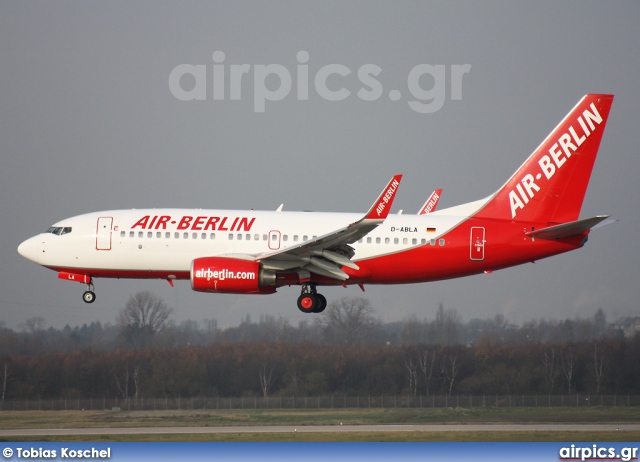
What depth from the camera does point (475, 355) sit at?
55.8 metres

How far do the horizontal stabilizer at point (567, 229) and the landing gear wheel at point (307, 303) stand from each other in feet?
28.6

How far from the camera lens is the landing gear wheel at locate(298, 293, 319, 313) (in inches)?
1663

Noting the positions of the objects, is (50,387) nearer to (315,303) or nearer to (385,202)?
(315,303)

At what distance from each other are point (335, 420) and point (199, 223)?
1038 centimetres

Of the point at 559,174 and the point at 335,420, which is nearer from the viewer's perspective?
the point at 559,174

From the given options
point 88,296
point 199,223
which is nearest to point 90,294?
point 88,296

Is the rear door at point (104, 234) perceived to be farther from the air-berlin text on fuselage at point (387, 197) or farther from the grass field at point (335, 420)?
the air-berlin text on fuselage at point (387, 197)

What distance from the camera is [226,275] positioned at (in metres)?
40.2

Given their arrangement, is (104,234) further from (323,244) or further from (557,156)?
(557,156)

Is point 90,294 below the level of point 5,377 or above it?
above

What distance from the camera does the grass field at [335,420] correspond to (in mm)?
38844

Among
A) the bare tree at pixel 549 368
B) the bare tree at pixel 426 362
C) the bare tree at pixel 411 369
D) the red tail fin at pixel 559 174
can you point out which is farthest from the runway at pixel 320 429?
the bare tree at pixel 426 362

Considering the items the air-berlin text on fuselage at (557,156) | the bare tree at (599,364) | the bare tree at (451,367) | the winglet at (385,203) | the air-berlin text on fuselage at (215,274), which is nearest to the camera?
the winglet at (385,203)

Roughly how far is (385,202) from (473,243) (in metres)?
5.65
